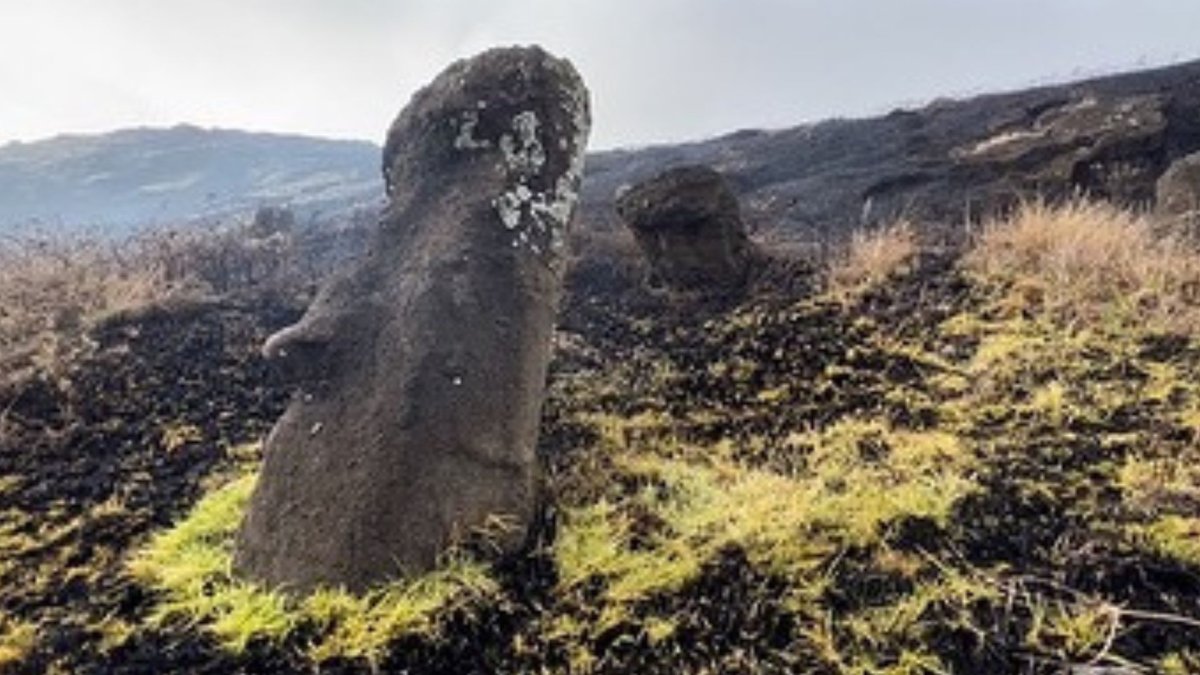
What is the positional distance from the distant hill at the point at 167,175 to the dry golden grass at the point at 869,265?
21975 mm

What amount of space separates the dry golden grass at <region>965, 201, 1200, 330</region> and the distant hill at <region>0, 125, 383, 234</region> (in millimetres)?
22658

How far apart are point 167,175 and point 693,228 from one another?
114 ft

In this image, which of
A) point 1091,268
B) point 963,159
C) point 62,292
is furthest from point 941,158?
point 62,292

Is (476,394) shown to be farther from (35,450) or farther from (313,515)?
(35,450)

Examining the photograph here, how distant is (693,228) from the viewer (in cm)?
802

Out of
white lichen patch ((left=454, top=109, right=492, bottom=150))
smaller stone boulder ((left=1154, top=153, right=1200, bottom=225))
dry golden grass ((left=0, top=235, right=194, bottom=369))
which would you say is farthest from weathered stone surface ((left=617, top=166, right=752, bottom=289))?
dry golden grass ((left=0, top=235, right=194, bottom=369))

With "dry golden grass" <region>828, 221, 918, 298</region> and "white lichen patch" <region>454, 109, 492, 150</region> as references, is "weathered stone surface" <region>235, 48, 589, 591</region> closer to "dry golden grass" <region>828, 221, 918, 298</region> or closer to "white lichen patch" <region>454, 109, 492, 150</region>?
"white lichen patch" <region>454, 109, 492, 150</region>

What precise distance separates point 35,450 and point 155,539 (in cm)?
156

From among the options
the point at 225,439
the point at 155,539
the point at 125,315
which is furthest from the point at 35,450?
the point at 125,315

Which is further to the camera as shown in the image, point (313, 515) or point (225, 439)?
point (225, 439)

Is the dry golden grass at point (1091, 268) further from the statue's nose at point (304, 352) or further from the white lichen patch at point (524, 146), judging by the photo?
Result: the statue's nose at point (304, 352)

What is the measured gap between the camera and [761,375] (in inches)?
236

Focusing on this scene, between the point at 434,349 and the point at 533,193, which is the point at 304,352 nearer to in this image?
the point at 434,349

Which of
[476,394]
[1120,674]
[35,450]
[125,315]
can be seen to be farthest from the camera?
[125,315]
